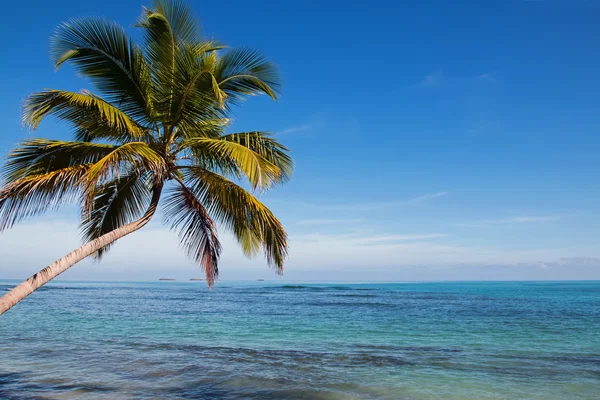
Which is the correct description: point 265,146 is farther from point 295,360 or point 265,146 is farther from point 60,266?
point 295,360

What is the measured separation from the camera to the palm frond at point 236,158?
21.9 ft

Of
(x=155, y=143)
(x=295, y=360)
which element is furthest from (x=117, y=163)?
(x=295, y=360)

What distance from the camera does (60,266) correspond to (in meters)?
5.62

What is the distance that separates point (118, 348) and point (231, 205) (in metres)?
9.72

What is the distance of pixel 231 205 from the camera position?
7.66m

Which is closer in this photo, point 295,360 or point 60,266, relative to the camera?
point 60,266

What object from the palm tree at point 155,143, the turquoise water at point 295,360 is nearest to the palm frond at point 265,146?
the palm tree at point 155,143

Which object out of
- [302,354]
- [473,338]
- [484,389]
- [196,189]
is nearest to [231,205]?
[196,189]

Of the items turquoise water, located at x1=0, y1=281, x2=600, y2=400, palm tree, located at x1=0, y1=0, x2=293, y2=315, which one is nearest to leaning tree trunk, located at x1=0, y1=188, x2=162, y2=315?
palm tree, located at x1=0, y1=0, x2=293, y2=315

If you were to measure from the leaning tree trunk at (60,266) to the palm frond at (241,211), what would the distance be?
36.6 inches

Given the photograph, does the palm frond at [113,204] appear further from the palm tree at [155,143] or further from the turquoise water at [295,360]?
the turquoise water at [295,360]

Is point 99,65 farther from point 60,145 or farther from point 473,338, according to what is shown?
point 473,338

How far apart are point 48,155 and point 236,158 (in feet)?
9.44

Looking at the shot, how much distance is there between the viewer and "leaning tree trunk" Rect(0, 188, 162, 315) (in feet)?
16.4
